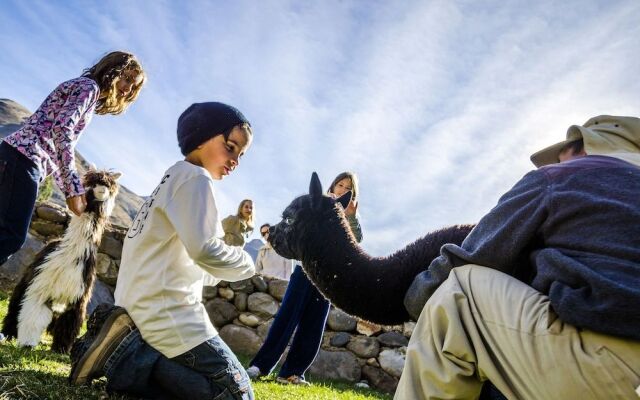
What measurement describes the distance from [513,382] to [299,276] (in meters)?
3.44

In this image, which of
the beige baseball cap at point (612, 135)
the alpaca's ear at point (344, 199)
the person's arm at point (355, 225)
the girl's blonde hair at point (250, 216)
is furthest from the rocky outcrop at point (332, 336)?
the beige baseball cap at point (612, 135)

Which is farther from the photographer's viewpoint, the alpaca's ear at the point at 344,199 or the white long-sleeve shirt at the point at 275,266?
the white long-sleeve shirt at the point at 275,266

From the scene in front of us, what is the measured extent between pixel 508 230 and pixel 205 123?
5.96 feet

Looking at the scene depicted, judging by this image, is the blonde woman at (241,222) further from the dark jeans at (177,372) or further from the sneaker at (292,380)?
the dark jeans at (177,372)

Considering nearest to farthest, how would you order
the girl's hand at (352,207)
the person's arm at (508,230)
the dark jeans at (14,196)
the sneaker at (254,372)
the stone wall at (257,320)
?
the person's arm at (508,230) → the dark jeans at (14,196) → the sneaker at (254,372) → the girl's hand at (352,207) → the stone wall at (257,320)

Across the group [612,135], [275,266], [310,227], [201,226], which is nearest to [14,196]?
[201,226]

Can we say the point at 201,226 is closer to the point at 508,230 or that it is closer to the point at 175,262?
the point at 175,262

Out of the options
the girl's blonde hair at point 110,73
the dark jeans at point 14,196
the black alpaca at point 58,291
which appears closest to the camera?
the dark jeans at point 14,196

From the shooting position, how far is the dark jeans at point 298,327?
4348mm

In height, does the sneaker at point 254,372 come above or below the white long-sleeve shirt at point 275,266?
below

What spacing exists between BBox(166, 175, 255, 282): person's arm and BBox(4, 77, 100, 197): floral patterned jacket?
50.4 inches

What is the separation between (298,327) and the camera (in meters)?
4.62

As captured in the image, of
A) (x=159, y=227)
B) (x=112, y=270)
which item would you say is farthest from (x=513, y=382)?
(x=112, y=270)

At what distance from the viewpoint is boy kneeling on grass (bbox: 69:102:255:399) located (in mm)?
2119
